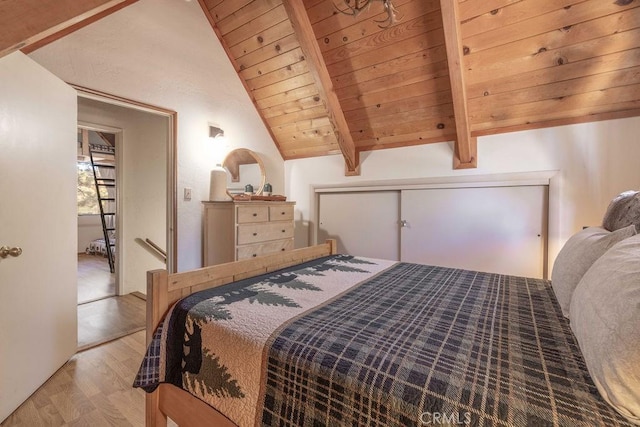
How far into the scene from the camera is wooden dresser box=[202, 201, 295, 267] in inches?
103

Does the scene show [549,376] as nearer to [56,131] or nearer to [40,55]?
[56,131]

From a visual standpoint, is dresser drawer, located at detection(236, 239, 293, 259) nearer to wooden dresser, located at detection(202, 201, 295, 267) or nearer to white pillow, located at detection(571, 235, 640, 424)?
wooden dresser, located at detection(202, 201, 295, 267)

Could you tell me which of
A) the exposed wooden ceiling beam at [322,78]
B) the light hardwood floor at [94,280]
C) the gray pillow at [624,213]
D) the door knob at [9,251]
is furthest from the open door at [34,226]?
the gray pillow at [624,213]

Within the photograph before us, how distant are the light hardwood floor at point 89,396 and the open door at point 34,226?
2.8 inches

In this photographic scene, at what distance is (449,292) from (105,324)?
2.85 metres

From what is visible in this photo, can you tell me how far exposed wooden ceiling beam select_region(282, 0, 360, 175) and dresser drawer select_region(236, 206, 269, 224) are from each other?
114 cm

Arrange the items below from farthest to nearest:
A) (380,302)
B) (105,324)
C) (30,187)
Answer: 1. (105,324)
2. (30,187)
3. (380,302)

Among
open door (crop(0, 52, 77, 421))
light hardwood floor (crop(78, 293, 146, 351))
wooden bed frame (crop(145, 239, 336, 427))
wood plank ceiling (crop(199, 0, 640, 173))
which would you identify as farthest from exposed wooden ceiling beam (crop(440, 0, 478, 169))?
light hardwood floor (crop(78, 293, 146, 351))

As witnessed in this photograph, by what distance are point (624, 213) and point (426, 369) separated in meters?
1.41

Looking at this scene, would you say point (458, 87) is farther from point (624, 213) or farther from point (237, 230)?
point (237, 230)

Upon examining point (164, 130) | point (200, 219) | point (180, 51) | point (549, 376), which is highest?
point (180, 51)

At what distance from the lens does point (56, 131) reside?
67.7 inches

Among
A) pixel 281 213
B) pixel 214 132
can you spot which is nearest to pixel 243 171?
pixel 214 132

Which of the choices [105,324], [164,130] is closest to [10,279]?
[105,324]
